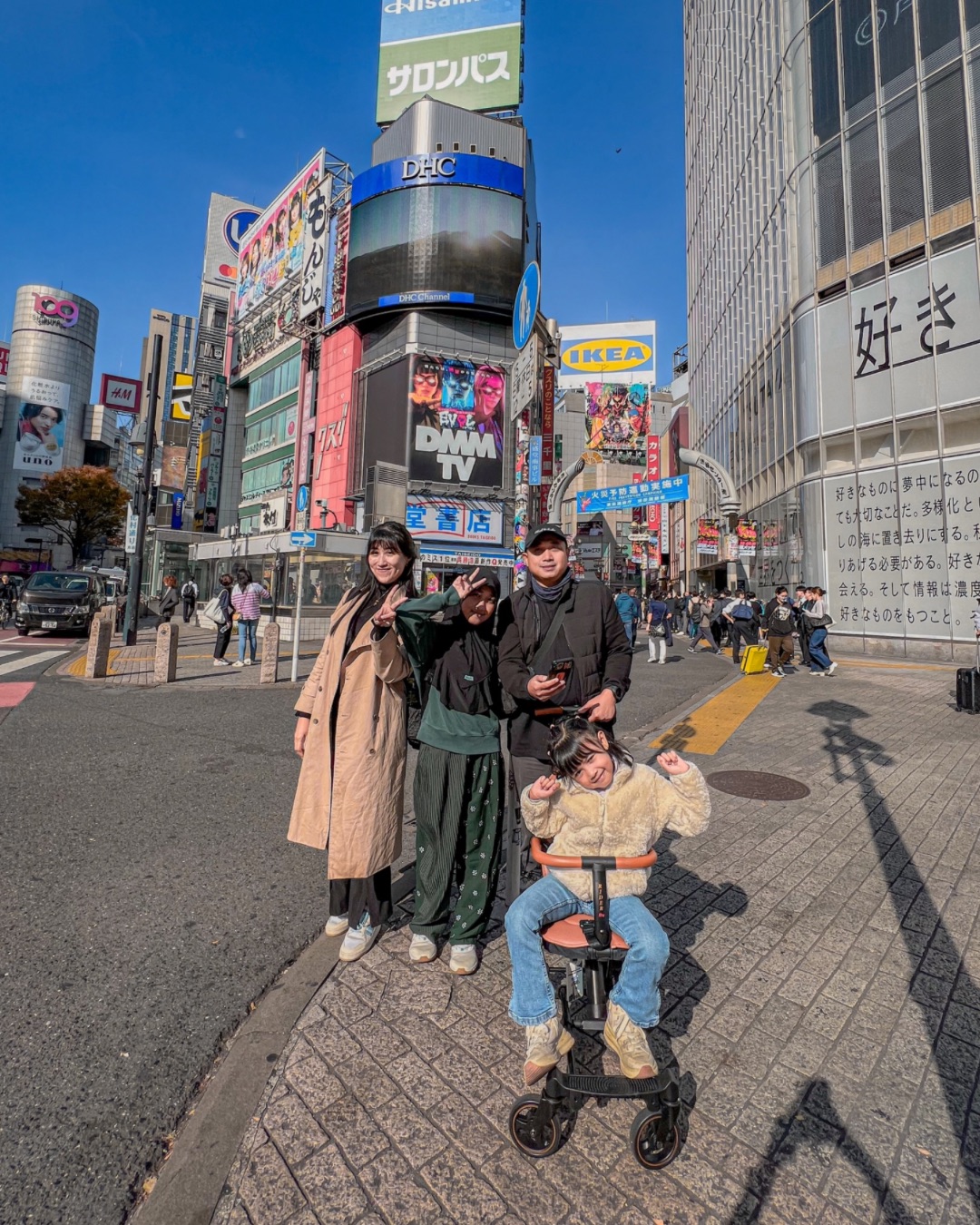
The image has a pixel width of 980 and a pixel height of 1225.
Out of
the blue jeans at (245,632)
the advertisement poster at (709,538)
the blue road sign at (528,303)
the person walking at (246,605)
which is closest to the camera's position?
the blue road sign at (528,303)

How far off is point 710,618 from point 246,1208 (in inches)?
756

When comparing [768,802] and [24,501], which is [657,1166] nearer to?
[768,802]

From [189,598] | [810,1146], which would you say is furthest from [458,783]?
[189,598]

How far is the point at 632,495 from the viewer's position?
22.6 metres

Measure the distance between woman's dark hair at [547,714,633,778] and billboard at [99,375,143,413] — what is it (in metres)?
102

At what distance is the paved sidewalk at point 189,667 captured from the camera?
10883 mm

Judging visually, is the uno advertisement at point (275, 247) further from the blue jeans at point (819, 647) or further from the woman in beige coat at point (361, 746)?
the woman in beige coat at point (361, 746)

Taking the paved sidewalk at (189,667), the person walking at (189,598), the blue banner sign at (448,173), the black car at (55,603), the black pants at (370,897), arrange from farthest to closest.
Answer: the blue banner sign at (448,173) < the person walking at (189,598) < the black car at (55,603) < the paved sidewalk at (189,667) < the black pants at (370,897)

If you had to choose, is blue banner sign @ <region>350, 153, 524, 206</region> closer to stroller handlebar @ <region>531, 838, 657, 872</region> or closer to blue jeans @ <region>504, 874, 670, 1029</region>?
stroller handlebar @ <region>531, 838, 657, 872</region>

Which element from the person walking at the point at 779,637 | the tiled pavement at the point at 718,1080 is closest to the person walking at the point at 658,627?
the person walking at the point at 779,637

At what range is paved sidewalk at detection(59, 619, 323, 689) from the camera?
428 inches

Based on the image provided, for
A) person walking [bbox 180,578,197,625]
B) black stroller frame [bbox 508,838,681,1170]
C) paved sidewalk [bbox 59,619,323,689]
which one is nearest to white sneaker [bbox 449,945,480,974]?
black stroller frame [bbox 508,838,681,1170]

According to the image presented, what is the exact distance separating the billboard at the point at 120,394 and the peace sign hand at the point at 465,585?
101152 millimetres

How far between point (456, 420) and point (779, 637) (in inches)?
848
